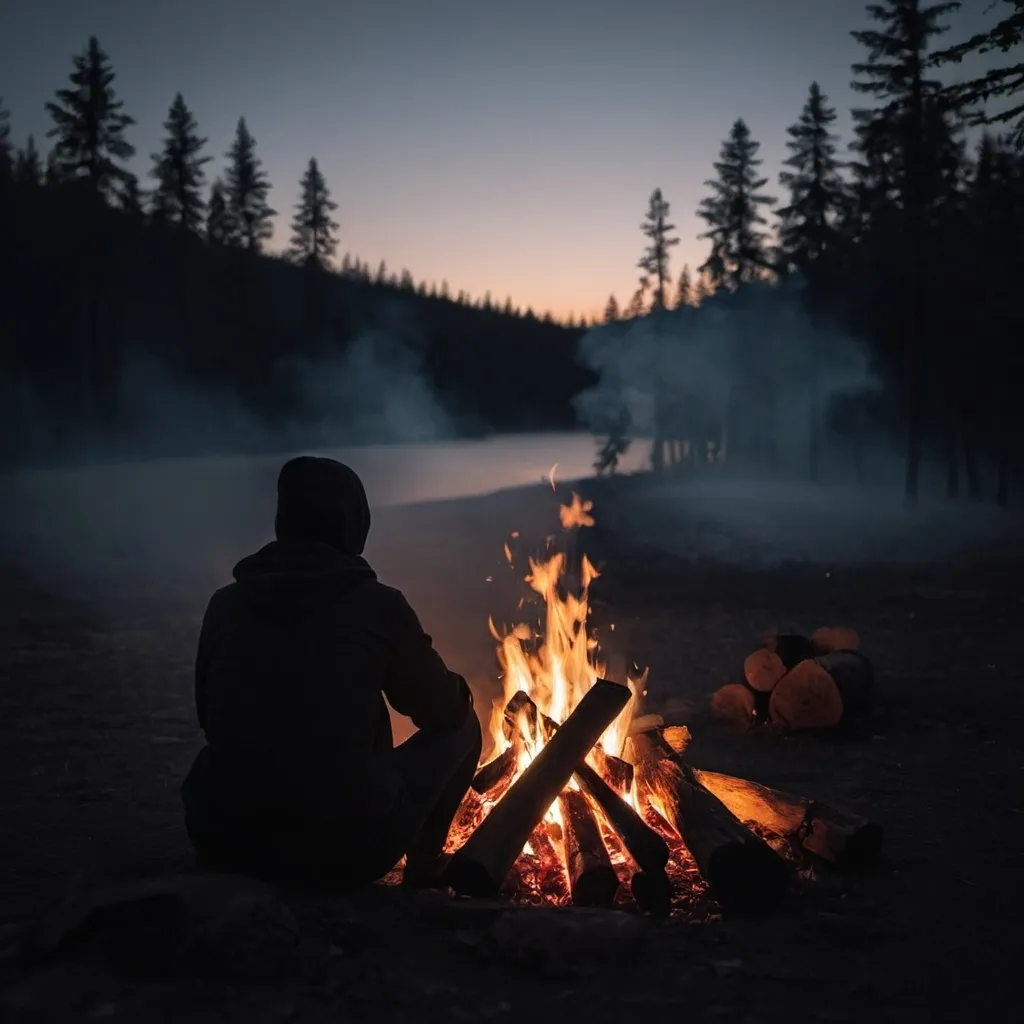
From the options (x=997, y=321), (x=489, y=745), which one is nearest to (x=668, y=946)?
(x=489, y=745)

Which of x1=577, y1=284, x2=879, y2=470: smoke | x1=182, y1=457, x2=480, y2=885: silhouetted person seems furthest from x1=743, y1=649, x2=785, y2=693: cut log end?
x1=577, y1=284, x2=879, y2=470: smoke

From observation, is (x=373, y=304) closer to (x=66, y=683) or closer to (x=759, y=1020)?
(x=66, y=683)

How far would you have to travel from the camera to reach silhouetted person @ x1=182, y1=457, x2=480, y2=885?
312cm

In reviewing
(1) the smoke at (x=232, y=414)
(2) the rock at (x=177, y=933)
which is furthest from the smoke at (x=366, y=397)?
(2) the rock at (x=177, y=933)

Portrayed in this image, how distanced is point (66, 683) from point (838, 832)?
6.79 meters

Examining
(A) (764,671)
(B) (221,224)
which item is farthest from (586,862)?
(B) (221,224)

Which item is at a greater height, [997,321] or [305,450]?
[997,321]

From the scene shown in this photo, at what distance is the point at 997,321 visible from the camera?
997 inches

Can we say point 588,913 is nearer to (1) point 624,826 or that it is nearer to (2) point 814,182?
(1) point 624,826

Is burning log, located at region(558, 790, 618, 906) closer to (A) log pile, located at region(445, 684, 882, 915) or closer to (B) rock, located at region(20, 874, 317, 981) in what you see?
(A) log pile, located at region(445, 684, 882, 915)

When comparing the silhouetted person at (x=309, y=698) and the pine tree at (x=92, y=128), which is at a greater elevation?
the pine tree at (x=92, y=128)

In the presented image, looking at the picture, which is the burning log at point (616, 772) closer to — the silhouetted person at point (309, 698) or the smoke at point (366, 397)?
the silhouetted person at point (309, 698)

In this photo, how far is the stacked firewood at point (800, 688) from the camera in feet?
20.7

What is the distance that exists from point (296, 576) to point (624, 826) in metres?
1.74
